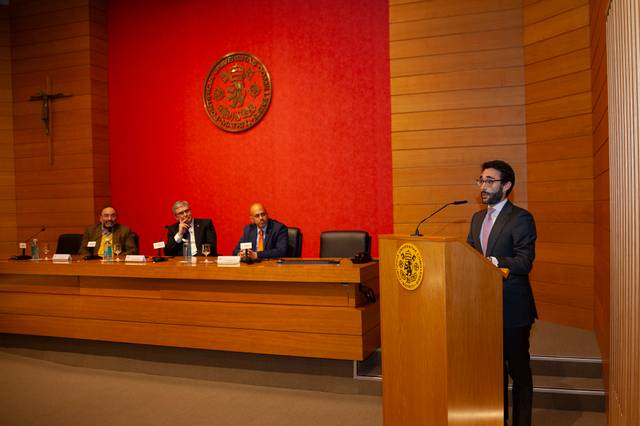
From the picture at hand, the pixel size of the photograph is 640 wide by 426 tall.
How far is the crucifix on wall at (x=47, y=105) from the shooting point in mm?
6555

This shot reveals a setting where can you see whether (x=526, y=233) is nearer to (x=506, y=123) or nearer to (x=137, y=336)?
(x=506, y=123)

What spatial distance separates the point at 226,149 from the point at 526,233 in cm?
414

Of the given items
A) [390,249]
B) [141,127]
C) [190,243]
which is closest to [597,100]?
[390,249]

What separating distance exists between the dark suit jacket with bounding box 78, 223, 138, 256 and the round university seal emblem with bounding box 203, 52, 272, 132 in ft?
5.39

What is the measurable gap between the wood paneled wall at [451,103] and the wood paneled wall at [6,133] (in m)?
4.80

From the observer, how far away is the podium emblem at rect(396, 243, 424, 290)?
214 centimetres

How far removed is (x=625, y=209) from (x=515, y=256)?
59cm

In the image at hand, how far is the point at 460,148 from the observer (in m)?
4.86

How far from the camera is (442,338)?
6.74 ft

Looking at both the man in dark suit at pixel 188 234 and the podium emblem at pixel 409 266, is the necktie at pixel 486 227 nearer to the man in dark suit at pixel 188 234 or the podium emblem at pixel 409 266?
the podium emblem at pixel 409 266

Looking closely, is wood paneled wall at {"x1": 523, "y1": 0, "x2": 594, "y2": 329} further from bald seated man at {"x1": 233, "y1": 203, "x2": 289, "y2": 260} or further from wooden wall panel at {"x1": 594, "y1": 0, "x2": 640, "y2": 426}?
bald seated man at {"x1": 233, "y1": 203, "x2": 289, "y2": 260}

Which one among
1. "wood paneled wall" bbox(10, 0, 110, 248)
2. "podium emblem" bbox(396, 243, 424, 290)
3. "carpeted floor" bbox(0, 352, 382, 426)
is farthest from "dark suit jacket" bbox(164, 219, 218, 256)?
"podium emblem" bbox(396, 243, 424, 290)

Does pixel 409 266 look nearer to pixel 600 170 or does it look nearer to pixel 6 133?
pixel 600 170

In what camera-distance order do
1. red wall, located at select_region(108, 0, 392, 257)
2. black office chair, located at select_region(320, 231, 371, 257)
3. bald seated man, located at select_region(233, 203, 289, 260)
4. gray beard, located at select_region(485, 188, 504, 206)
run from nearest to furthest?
gray beard, located at select_region(485, 188, 504, 206) < black office chair, located at select_region(320, 231, 371, 257) < bald seated man, located at select_region(233, 203, 289, 260) < red wall, located at select_region(108, 0, 392, 257)
